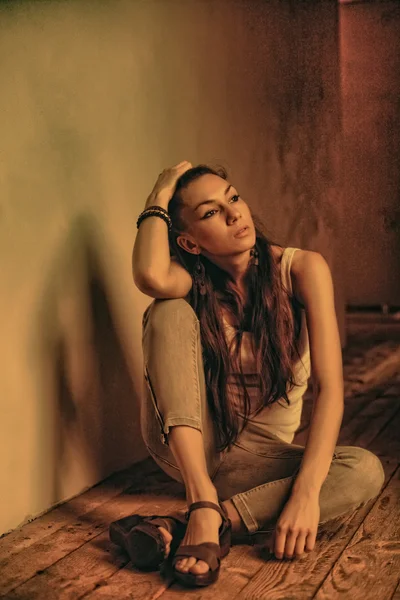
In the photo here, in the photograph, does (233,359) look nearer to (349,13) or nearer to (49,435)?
(49,435)

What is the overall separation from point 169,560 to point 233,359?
1.76ft

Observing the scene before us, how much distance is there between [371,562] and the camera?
188 centimetres

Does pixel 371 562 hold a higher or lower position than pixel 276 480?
lower

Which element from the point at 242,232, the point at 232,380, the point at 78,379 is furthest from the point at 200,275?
the point at 78,379

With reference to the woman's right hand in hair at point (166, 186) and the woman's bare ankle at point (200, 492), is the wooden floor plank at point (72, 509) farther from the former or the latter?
the woman's right hand in hair at point (166, 186)

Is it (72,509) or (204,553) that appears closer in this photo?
(204,553)

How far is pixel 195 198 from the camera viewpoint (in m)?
2.23

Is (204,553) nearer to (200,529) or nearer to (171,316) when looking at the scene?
(200,529)

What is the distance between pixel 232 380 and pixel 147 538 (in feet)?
1.65

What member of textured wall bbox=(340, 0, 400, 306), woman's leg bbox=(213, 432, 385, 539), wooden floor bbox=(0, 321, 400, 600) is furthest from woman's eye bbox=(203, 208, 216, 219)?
textured wall bbox=(340, 0, 400, 306)

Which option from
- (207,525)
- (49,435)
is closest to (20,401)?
(49,435)

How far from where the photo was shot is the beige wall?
7.35 ft

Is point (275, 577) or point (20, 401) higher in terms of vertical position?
point (20, 401)

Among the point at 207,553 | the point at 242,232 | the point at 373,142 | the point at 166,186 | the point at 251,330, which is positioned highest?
the point at 373,142
